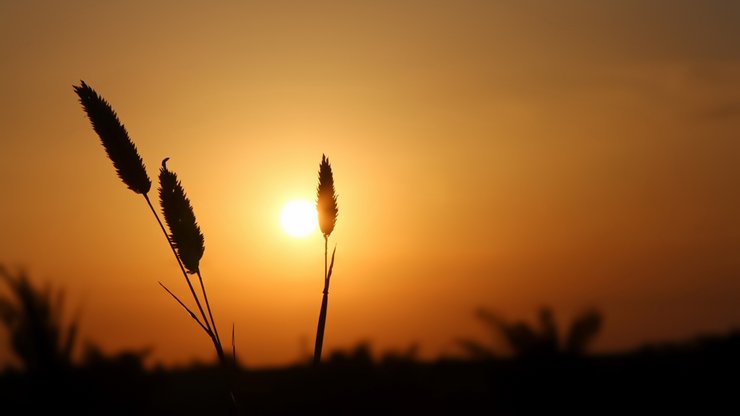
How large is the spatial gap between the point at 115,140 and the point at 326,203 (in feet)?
3.81

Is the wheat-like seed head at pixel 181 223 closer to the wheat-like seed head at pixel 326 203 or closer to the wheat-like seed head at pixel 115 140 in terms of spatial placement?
the wheat-like seed head at pixel 115 140

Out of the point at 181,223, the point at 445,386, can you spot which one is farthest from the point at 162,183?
the point at 445,386

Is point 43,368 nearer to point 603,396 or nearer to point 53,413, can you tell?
point 53,413

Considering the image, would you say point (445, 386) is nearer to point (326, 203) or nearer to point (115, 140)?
point (326, 203)

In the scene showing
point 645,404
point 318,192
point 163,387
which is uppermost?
point 318,192

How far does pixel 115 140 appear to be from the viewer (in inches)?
204

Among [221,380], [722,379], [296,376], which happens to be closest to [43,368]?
[296,376]

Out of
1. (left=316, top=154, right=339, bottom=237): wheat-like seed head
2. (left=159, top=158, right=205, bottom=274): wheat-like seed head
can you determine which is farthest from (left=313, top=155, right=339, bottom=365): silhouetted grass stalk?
(left=159, top=158, right=205, bottom=274): wheat-like seed head

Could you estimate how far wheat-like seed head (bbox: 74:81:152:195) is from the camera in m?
5.14

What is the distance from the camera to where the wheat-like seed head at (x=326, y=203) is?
507 centimetres

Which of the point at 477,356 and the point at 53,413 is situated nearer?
the point at 477,356

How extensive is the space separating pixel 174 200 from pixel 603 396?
118 inches

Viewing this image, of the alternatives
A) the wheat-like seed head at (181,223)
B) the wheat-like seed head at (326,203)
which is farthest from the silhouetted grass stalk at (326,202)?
the wheat-like seed head at (181,223)

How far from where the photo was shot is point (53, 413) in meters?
3.70
